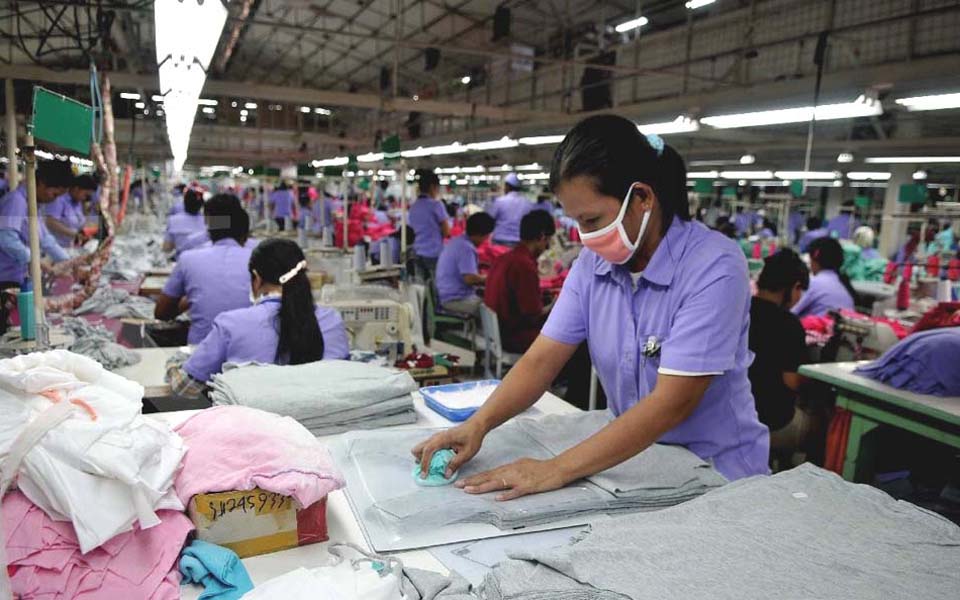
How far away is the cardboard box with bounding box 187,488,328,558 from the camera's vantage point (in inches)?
44.6

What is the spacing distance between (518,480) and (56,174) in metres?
5.05

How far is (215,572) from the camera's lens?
107cm

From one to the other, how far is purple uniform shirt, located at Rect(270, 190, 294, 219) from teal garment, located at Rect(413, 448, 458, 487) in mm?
12163

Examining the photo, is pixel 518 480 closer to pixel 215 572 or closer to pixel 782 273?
pixel 215 572

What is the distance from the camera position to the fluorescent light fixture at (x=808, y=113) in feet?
13.7

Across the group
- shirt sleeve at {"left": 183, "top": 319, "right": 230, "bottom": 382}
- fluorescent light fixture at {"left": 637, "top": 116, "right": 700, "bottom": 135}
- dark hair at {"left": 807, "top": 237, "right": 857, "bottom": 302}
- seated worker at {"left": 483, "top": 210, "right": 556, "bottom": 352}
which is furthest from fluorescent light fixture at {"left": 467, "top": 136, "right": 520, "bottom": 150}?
shirt sleeve at {"left": 183, "top": 319, "right": 230, "bottom": 382}

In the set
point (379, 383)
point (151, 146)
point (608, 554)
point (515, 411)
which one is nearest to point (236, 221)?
point (379, 383)

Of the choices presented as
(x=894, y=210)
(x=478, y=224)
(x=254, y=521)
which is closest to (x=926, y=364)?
(x=254, y=521)

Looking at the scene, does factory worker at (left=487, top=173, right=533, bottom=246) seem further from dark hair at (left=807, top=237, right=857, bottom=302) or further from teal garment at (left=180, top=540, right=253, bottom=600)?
teal garment at (left=180, top=540, right=253, bottom=600)

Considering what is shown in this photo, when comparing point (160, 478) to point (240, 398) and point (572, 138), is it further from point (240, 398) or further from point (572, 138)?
point (572, 138)

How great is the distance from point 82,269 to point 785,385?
12.7 ft

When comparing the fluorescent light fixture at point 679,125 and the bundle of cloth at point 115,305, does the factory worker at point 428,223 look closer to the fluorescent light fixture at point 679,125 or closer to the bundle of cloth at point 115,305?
the fluorescent light fixture at point 679,125

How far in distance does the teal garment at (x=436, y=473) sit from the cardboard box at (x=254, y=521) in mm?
238

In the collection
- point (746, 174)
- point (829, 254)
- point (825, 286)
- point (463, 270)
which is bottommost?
point (463, 270)
